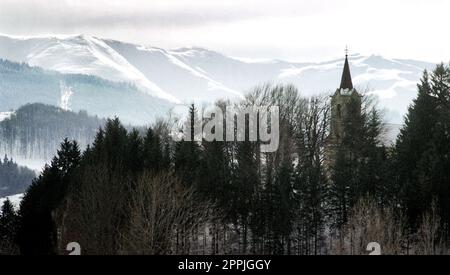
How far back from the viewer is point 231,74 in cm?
8231

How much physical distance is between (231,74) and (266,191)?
136 ft

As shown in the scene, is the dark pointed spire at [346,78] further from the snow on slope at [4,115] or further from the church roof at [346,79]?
the snow on slope at [4,115]

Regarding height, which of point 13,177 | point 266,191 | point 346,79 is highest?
point 346,79

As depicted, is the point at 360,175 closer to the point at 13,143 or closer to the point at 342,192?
the point at 342,192

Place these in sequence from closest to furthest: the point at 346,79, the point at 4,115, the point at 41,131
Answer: the point at 346,79 < the point at 41,131 < the point at 4,115

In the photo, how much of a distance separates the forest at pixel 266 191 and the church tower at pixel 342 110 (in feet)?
7.19

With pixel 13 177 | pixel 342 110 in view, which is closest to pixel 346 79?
pixel 342 110

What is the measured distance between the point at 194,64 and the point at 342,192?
7939 cm

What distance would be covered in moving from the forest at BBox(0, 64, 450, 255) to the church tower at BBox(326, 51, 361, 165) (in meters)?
2.19

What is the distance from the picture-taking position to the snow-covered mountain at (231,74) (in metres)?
65.0

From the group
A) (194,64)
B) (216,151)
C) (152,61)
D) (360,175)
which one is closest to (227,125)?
(216,151)

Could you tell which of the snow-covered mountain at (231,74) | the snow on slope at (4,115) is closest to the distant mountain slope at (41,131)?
the snow on slope at (4,115)

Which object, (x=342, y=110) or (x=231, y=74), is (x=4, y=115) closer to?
(x=231, y=74)

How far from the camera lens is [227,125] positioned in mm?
56750
